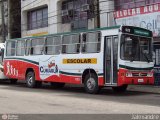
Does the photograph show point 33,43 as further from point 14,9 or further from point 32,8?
point 14,9

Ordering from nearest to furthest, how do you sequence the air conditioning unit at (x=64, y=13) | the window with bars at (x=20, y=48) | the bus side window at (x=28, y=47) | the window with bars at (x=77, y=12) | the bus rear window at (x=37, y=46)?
the bus rear window at (x=37, y=46) < the bus side window at (x=28, y=47) < the window with bars at (x=20, y=48) < the window with bars at (x=77, y=12) < the air conditioning unit at (x=64, y=13)

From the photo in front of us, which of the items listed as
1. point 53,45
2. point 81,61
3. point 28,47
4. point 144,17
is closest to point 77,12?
point 144,17

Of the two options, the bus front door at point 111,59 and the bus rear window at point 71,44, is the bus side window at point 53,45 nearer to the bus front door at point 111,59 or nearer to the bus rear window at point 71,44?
the bus rear window at point 71,44

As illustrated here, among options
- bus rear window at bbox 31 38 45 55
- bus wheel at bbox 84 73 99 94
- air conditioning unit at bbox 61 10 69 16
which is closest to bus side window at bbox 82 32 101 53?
bus wheel at bbox 84 73 99 94

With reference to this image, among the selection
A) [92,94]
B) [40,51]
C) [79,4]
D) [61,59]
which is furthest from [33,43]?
[79,4]

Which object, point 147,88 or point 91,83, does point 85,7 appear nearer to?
point 147,88

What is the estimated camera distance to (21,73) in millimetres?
24594

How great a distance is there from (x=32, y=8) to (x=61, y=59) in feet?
65.3

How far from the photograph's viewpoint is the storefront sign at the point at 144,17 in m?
24.2

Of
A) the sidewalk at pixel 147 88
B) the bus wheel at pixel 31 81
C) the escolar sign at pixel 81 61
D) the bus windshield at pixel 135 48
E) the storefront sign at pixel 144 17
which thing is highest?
the storefront sign at pixel 144 17

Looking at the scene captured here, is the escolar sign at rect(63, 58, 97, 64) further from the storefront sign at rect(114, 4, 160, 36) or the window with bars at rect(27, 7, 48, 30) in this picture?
the window with bars at rect(27, 7, 48, 30)

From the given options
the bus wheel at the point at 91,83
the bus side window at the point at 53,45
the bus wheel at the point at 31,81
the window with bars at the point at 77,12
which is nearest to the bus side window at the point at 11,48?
the bus wheel at the point at 31,81

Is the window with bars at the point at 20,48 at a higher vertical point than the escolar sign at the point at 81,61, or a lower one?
higher

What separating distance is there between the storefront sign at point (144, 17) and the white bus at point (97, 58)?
535 centimetres
